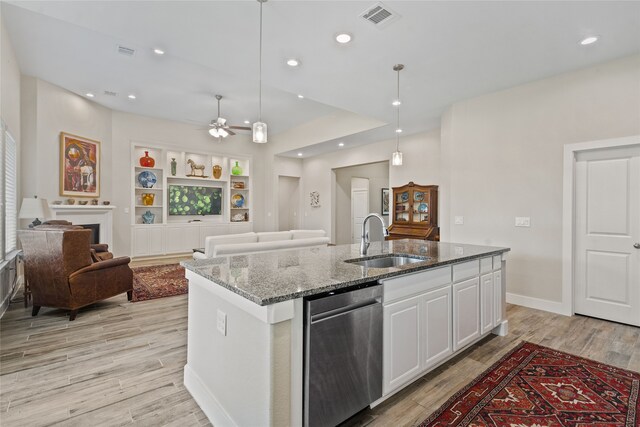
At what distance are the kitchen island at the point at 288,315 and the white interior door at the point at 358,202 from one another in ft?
22.6

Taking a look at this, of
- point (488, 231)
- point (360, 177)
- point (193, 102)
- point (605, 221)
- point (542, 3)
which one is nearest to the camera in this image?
point (542, 3)

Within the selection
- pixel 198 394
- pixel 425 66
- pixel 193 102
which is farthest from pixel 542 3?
pixel 193 102

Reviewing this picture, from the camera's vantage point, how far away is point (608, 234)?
357cm

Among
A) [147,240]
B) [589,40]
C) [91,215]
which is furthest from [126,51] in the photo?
[589,40]

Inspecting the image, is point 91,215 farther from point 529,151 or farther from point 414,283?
point 529,151

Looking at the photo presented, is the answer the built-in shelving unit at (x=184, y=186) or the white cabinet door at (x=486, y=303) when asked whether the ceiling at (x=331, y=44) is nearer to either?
the white cabinet door at (x=486, y=303)

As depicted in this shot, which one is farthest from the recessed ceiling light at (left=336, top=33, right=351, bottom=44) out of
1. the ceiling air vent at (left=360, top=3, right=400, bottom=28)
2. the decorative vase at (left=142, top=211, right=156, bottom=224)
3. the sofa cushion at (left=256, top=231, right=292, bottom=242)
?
the decorative vase at (left=142, top=211, right=156, bottom=224)

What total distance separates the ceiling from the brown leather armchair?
2234 mm

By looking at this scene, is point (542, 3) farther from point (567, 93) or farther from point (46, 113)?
point (46, 113)

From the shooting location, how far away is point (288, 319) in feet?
4.71

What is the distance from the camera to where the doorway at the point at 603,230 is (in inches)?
134

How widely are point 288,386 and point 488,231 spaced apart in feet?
13.3

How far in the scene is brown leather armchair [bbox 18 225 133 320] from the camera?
3.36 meters

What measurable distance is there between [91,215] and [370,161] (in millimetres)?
6446
